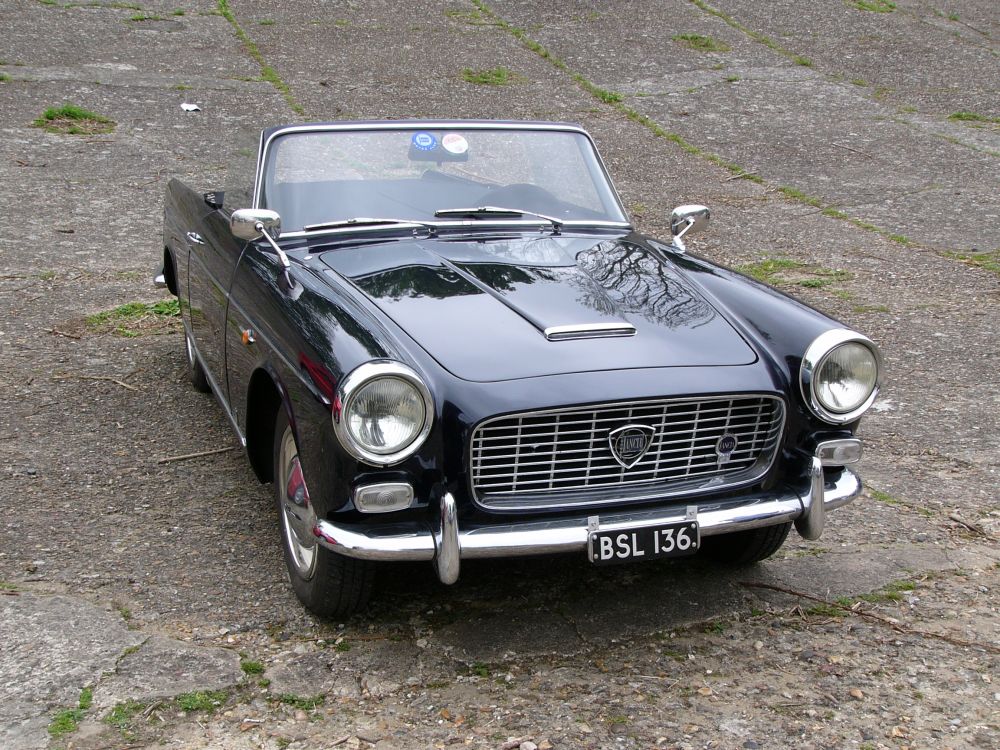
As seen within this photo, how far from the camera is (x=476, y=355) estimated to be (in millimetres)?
3133

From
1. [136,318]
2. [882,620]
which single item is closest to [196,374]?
[136,318]

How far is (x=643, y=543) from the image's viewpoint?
306 centimetres

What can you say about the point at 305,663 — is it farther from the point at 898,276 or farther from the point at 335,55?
the point at 335,55

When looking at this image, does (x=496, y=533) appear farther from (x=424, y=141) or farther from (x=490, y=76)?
(x=490, y=76)

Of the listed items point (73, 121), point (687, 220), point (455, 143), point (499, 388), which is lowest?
point (73, 121)

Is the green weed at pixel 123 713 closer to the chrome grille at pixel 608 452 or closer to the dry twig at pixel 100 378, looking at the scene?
the chrome grille at pixel 608 452

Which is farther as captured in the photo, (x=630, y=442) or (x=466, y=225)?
(x=466, y=225)

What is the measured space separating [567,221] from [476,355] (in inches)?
61.0

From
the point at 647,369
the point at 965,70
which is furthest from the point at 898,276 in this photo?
the point at 965,70

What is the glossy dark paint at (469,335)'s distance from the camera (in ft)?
9.79

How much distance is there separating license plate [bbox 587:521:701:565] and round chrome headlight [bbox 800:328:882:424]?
615 mm

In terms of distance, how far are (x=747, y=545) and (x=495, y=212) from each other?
171 centimetres

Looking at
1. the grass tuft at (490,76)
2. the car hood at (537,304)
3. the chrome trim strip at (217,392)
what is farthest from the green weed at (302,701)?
the grass tuft at (490,76)

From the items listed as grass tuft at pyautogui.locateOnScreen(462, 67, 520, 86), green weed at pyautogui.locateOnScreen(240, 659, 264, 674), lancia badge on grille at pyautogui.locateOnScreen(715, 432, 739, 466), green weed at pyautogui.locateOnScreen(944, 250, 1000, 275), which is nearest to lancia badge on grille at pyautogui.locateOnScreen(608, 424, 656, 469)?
lancia badge on grille at pyautogui.locateOnScreen(715, 432, 739, 466)
